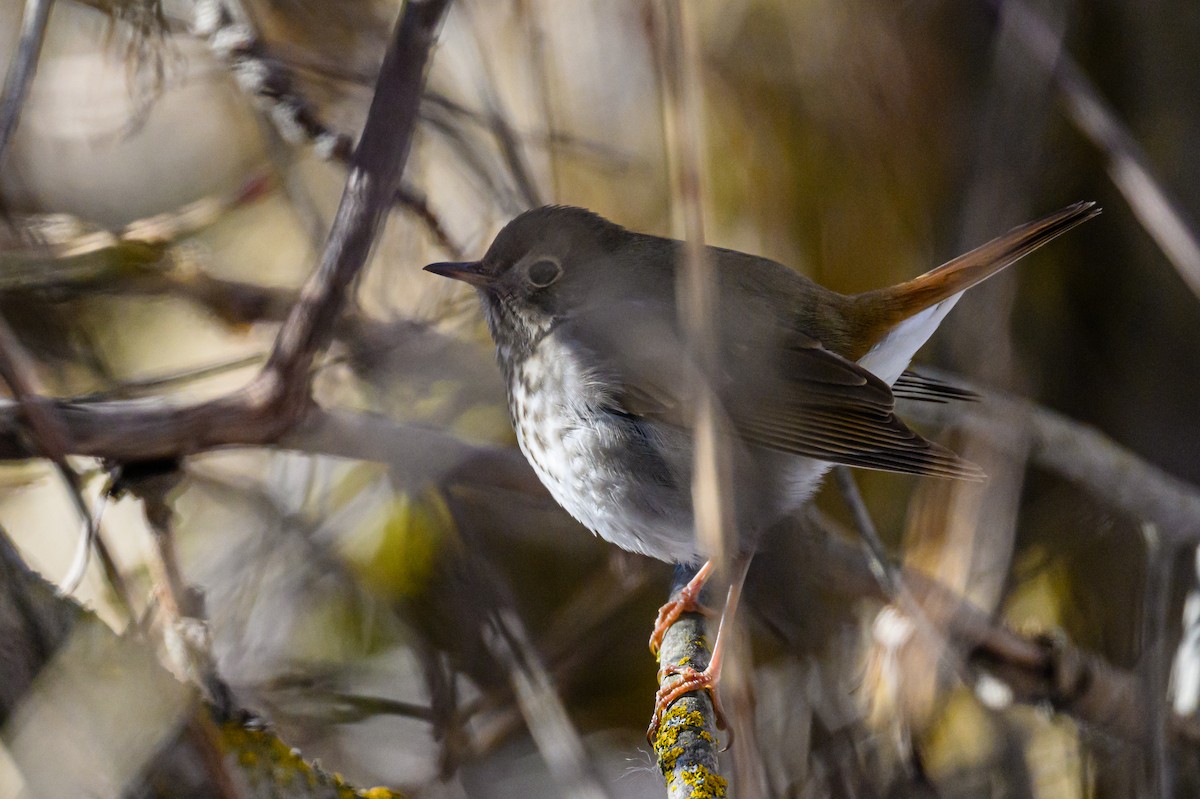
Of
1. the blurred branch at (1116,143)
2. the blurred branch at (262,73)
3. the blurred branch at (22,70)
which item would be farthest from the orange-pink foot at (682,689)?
the blurred branch at (22,70)

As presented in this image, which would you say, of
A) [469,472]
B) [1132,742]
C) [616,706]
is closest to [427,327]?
[469,472]

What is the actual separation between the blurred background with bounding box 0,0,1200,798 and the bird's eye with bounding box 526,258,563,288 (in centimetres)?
21

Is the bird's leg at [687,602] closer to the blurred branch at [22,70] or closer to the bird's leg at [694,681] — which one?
the bird's leg at [694,681]

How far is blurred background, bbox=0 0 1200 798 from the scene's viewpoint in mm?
2625

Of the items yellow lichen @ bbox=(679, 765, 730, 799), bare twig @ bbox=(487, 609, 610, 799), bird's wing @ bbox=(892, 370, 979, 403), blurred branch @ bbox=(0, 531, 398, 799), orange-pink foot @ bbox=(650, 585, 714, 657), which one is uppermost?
bird's wing @ bbox=(892, 370, 979, 403)

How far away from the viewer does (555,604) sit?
374cm

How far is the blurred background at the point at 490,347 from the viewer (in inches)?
103

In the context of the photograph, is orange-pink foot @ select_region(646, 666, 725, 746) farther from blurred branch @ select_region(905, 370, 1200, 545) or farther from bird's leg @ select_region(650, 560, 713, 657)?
blurred branch @ select_region(905, 370, 1200, 545)

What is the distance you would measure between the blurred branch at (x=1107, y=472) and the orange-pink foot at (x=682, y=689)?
1107 millimetres

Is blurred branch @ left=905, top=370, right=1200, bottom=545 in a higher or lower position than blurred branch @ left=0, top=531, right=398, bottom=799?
lower

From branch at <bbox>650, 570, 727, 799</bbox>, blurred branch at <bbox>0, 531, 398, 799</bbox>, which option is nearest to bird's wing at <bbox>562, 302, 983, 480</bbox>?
branch at <bbox>650, 570, 727, 799</bbox>

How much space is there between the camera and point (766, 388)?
2389mm

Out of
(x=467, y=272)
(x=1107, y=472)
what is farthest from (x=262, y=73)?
(x=1107, y=472)

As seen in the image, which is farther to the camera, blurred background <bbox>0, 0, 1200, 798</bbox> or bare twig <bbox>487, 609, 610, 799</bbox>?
blurred background <bbox>0, 0, 1200, 798</bbox>
